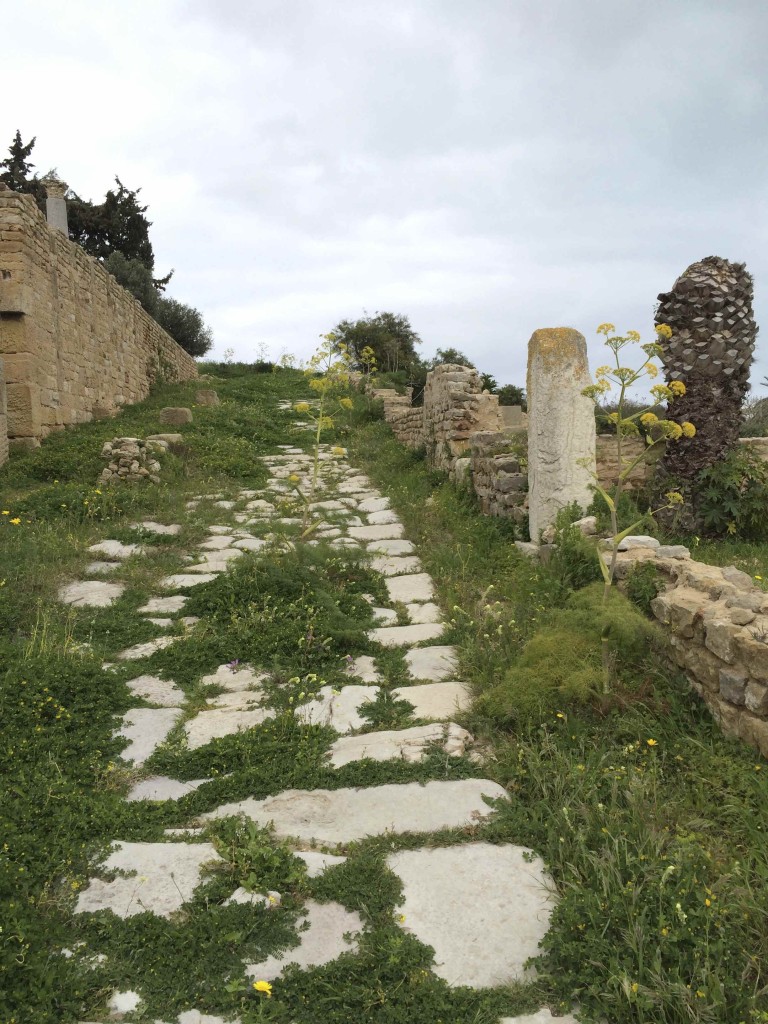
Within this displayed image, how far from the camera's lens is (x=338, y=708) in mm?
3582

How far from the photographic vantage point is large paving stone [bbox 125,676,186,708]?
12.1ft

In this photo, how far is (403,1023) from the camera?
1.88 meters

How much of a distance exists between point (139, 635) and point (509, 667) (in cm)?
235

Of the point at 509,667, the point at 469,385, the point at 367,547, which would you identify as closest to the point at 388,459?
the point at 469,385

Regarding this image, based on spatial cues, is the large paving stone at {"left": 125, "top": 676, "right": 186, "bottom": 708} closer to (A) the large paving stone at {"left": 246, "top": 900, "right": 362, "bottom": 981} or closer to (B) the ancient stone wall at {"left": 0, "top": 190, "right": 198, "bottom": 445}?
(A) the large paving stone at {"left": 246, "top": 900, "right": 362, "bottom": 981}

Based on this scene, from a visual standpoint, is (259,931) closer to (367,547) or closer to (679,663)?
(679,663)

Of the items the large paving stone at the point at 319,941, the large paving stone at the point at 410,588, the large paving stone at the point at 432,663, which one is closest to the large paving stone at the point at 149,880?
the large paving stone at the point at 319,941

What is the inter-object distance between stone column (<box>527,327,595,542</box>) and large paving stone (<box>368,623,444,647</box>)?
1656 mm

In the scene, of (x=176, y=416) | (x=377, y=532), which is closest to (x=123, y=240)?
(x=176, y=416)

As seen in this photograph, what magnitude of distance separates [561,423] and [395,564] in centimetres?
183

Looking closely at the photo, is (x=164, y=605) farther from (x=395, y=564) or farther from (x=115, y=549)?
(x=395, y=564)

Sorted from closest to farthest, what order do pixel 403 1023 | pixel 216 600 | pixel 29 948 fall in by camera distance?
1. pixel 403 1023
2. pixel 29 948
3. pixel 216 600

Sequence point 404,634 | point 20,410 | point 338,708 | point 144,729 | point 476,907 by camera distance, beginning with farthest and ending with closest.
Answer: point 20,410 → point 404,634 → point 338,708 → point 144,729 → point 476,907

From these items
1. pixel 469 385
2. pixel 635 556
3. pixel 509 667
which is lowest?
pixel 509 667
